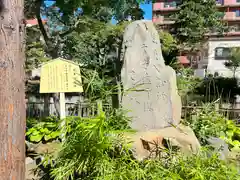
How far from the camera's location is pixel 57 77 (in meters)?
2.90

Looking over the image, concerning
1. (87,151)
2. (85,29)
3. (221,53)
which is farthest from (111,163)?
(221,53)

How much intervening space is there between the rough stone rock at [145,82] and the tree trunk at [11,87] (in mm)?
1544

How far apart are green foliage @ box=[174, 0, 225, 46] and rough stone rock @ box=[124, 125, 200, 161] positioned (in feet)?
42.3

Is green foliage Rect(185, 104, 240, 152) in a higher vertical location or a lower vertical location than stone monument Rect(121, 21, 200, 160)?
lower

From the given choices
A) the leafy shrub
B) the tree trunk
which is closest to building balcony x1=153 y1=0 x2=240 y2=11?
the leafy shrub

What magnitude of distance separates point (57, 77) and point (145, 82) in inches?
46.9

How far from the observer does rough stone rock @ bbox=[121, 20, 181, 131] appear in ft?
11.0

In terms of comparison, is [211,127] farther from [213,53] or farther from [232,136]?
[213,53]

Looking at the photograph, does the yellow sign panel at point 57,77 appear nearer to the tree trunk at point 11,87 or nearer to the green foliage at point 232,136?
the tree trunk at point 11,87

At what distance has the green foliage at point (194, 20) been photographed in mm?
14305

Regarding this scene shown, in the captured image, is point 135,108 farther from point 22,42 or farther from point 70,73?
point 22,42

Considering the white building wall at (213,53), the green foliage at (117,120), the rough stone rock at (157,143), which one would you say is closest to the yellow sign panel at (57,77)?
the green foliage at (117,120)

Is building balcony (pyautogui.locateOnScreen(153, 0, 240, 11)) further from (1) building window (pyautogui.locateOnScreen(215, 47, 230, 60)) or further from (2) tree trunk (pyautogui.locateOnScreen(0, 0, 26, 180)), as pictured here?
(2) tree trunk (pyautogui.locateOnScreen(0, 0, 26, 180))

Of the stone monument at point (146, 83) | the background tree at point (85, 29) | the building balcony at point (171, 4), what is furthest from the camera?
the building balcony at point (171, 4)
